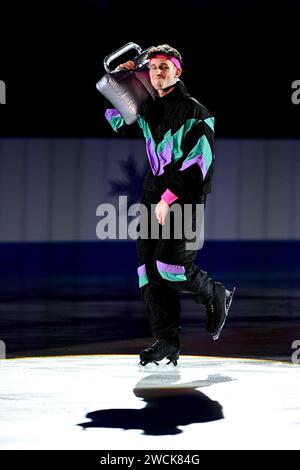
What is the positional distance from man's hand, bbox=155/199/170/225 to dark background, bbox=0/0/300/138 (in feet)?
30.6

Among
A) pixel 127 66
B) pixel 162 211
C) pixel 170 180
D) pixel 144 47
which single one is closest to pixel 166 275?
pixel 162 211

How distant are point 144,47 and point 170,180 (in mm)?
9752

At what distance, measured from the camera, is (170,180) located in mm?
6668

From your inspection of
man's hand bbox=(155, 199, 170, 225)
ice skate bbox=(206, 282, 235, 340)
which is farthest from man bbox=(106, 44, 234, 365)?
ice skate bbox=(206, 282, 235, 340)

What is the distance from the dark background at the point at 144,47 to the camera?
52.7 feet

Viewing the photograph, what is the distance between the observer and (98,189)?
16.0 m

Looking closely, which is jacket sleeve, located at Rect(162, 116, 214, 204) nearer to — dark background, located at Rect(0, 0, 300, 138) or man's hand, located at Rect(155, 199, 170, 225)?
man's hand, located at Rect(155, 199, 170, 225)

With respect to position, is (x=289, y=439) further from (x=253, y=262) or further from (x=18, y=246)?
(x=18, y=246)

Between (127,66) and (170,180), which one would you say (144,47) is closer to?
(127,66)

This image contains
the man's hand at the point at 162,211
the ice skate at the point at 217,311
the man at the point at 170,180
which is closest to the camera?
the man's hand at the point at 162,211

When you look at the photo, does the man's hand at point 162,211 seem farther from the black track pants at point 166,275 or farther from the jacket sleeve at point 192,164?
the black track pants at point 166,275

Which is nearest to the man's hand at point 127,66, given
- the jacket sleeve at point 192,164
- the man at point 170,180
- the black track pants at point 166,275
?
the man at point 170,180

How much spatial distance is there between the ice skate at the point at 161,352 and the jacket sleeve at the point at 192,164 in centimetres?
79

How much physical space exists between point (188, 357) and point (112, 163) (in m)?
8.93
